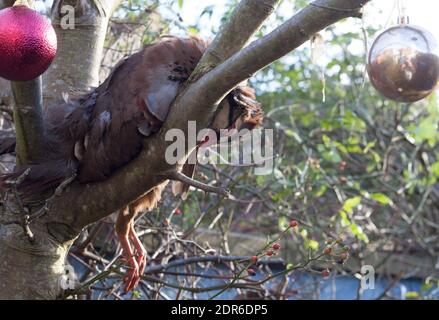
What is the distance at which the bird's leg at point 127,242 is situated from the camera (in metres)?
2.60

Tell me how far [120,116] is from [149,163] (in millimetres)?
263

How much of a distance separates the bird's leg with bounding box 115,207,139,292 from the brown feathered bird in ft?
1.22

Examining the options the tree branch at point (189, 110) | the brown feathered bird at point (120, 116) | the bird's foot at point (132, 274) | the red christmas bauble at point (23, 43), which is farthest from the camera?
the bird's foot at point (132, 274)

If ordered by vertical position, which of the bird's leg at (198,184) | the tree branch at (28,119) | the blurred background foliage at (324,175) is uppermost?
the tree branch at (28,119)

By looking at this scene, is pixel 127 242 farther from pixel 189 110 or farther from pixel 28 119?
pixel 189 110

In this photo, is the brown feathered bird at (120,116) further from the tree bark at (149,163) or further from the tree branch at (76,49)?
the tree branch at (76,49)

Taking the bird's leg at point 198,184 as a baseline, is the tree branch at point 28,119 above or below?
above

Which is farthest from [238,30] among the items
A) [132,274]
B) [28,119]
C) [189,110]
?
[132,274]

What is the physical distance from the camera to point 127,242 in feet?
8.88

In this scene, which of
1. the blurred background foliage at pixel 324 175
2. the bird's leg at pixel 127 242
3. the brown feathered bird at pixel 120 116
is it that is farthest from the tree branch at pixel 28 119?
the blurred background foliage at pixel 324 175

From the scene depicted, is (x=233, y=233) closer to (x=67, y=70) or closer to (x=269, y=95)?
(x=269, y=95)

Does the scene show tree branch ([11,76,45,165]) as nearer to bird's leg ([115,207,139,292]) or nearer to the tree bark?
the tree bark

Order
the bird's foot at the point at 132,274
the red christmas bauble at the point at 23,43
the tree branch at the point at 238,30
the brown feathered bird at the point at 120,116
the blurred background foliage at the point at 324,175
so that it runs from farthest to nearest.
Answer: the blurred background foliage at the point at 324,175, the bird's foot at the point at 132,274, the brown feathered bird at the point at 120,116, the tree branch at the point at 238,30, the red christmas bauble at the point at 23,43

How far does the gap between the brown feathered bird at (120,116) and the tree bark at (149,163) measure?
0.19ft
